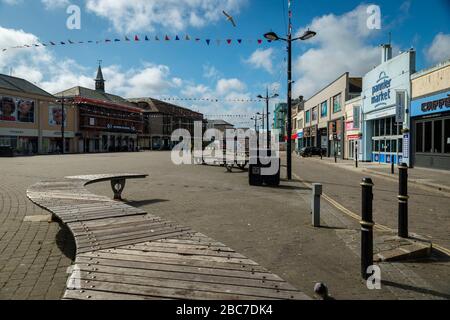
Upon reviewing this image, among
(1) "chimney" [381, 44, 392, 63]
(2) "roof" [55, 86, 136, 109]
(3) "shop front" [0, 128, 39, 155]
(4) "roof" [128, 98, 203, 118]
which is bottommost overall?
(3) "shop front" [0, 128, 39, 155]

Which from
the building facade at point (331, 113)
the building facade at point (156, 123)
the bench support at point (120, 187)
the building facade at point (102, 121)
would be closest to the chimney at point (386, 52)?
the building facade at point (331, 113)

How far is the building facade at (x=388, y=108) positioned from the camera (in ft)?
77.0

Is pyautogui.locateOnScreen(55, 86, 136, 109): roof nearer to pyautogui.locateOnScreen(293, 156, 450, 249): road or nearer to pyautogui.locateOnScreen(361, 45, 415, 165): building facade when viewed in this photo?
pyautogui.locateOnScreen(361, 45, 415, 165): building facade

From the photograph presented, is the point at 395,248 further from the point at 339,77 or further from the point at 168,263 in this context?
the point at 339,77

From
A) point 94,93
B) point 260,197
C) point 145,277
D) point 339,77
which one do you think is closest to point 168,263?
point 145,277

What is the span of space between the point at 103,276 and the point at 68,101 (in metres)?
63.1

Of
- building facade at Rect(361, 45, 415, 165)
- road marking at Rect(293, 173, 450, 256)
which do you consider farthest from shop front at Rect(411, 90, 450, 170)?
road marking at Rect(293, 173, 450, 256)

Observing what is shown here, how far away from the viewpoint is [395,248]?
513 centimetres

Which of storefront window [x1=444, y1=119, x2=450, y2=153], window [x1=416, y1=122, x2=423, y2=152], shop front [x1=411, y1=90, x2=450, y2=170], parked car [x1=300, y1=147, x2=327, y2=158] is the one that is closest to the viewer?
storefront window [x1=444, y1=119, x2=450, y2=153]

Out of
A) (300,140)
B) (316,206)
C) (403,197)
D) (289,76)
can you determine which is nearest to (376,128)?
(289,76)

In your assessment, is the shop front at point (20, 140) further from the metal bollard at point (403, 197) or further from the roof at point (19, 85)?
the metal bollard at point (403, 197)

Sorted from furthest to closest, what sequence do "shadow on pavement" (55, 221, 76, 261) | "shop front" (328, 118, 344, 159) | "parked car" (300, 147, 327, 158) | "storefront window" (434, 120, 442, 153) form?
"parked car" (300, 147, 327, 158) < "shop front" (328, 118, 344, 159) < "storefront window" (434, 120, 442, 153) < "shadow on pavement" (55, 221, 76, 261)

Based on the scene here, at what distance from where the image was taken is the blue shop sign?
19.4 m

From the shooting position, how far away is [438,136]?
2048cm
